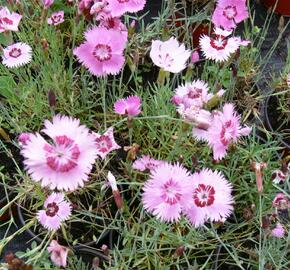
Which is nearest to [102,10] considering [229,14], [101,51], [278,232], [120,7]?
[120,7]

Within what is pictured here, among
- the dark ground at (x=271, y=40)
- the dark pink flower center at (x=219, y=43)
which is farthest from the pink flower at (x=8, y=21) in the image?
the dark ground at (x=271, y=40)

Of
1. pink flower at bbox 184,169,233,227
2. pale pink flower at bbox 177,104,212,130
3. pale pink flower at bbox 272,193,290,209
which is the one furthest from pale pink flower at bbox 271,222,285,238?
pale pink flower at bbox 177,104,212,130

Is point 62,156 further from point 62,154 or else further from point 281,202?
point 281,202

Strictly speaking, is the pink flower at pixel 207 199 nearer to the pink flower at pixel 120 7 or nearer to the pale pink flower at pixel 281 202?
the pale pink flower at pixel 281 202

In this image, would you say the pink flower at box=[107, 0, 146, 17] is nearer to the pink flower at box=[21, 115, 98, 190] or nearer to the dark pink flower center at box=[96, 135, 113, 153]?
the dark pink flower center at box=[96, 135, 113, 153]

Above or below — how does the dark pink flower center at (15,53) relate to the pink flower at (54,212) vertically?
above

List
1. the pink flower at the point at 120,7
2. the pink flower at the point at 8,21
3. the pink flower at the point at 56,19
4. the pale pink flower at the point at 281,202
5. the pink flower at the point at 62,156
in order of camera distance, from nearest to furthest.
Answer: the pink flower at the point at 62,156, the pale pink flower at the point at 281,202, the pink flower at the point at 120,7, the pink flower at the point at 8,21, the pink flower at the point at 56,19
